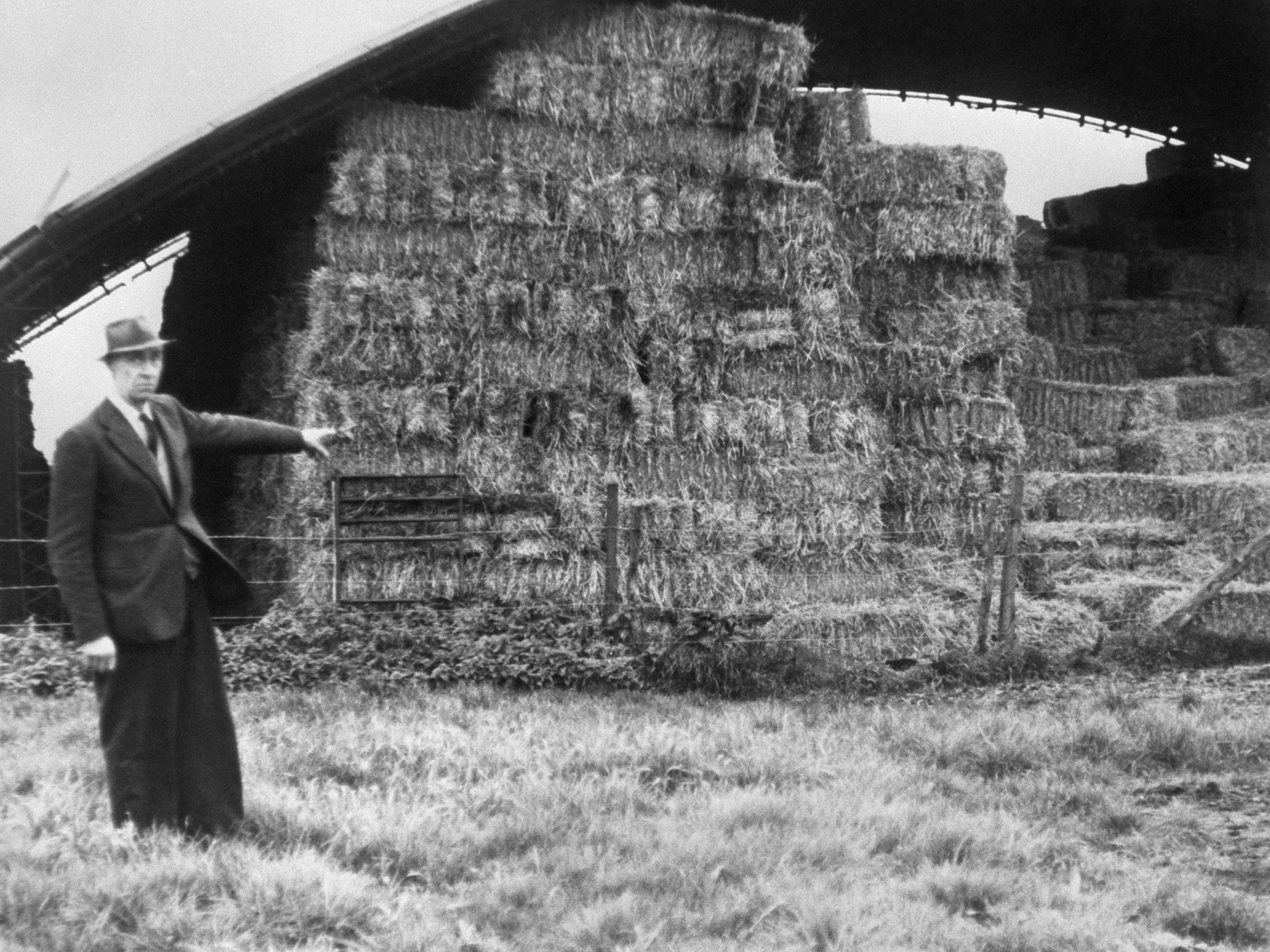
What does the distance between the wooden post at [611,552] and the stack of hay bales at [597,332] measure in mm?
575

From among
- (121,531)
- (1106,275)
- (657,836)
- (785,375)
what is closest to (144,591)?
(121,531)

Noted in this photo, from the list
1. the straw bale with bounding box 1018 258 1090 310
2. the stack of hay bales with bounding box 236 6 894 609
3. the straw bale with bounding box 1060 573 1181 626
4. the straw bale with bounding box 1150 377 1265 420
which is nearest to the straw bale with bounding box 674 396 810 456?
the stack of hay bales with bounding box 236 6 894 609

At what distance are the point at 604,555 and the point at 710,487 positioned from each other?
115 cm

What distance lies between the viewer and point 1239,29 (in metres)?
18.7

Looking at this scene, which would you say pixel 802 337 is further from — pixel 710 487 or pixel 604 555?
pixel 604 555

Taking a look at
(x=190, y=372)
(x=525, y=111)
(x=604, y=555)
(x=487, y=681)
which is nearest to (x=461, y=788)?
(x=487, y=681)

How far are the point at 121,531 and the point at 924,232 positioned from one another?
988 centimetres

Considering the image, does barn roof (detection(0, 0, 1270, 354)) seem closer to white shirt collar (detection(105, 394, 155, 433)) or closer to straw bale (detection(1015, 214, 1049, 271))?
straw bale (detection(1015, 214, 1049, 271))

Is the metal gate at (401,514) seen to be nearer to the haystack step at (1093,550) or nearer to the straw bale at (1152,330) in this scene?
the haystack step at (1093,550)

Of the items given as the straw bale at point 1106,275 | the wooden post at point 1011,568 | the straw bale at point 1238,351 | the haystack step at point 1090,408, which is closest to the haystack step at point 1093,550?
the wooden post at point 1011,568

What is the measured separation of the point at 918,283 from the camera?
44.5 feet

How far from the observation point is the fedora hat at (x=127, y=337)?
503cm

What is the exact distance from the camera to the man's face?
5.08 meters

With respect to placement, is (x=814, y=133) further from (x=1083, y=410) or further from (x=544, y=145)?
(x=1083, y=410)
